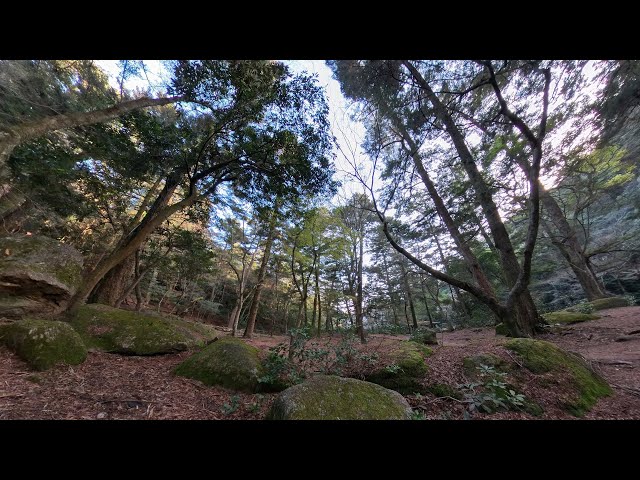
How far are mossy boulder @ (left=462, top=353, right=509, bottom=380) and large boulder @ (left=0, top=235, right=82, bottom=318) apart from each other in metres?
8.06

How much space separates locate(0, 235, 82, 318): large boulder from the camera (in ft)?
14.5

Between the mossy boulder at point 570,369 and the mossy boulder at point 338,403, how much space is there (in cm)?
233

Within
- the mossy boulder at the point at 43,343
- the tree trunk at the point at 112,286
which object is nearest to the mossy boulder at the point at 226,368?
the mossy boulder at the point at 43,343

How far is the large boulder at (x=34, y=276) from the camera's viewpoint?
442cm

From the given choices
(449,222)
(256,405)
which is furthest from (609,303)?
(256,405)

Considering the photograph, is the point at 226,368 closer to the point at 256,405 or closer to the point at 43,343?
the point at 256,405

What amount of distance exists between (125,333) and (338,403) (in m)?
5.11

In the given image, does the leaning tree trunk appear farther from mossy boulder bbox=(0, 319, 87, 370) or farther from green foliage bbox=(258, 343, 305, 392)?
green foliage bbox=(258, 343, 305, 392)

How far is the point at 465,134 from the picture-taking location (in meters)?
7.11

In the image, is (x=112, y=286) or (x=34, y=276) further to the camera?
(x=112, y=286)

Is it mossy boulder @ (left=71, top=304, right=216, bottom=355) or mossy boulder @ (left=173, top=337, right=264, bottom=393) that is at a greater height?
mossy boulder @ (left=71, top=304, right=216, bottom=355)

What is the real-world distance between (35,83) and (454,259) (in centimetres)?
1920

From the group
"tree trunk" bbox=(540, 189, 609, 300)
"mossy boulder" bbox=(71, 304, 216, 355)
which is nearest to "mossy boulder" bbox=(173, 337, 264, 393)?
"mossy boulder" bbox=(71, 304, 216, 355)

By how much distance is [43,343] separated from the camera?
3.49 meters
